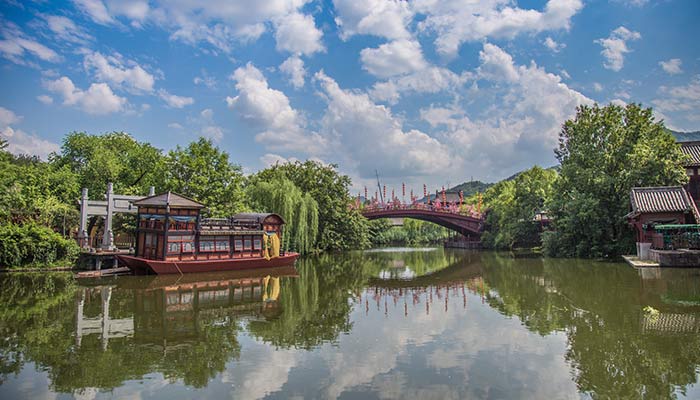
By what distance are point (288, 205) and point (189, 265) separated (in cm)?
1218

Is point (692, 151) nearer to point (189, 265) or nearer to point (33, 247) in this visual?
point (189, 265)

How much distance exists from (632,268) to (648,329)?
1403cm

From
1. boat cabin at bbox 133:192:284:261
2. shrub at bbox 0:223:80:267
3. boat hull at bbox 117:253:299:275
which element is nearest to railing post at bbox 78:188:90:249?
shrub at bbox 0:223:80:267

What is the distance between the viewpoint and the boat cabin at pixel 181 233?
22734mm

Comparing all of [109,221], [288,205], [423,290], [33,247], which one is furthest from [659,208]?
[33,247]

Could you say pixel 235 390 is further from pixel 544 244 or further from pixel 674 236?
pixel 544 244

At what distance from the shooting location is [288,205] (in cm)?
3428

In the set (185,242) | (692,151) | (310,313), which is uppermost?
(692,151)

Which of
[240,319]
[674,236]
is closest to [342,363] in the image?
[240,319]

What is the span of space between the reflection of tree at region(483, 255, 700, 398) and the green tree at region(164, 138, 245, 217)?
756 inches

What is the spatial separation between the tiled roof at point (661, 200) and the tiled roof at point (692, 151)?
5.67 meters

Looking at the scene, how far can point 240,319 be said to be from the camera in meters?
12.3

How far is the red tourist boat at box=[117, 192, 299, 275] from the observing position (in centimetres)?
2248

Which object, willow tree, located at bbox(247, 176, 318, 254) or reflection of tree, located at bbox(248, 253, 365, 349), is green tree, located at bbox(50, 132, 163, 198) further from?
reflection of tree, located at bbox(248, 253, 365, 349)
